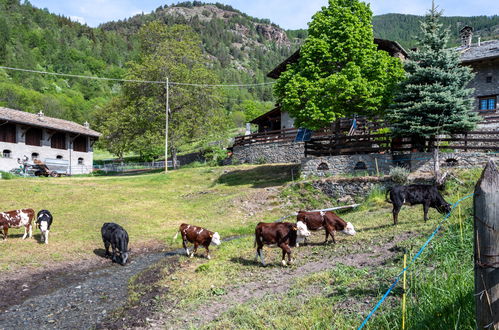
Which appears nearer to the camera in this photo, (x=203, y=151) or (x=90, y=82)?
(x=203, y=151)

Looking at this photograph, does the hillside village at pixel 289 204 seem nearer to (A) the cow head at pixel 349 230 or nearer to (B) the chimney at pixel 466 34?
(A) the cow head at pixel 349 230

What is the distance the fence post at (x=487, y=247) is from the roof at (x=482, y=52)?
3215 cm

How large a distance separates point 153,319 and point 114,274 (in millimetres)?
4896

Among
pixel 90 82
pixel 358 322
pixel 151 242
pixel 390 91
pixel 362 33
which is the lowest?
pixel 151 242

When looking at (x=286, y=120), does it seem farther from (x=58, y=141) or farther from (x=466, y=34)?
(x=58, y=141)

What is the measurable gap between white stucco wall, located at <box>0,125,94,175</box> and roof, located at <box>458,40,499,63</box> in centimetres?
4481

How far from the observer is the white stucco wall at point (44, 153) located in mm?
38959

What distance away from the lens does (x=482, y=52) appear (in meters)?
31.0

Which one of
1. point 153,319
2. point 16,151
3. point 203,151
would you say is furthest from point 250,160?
point 153,319

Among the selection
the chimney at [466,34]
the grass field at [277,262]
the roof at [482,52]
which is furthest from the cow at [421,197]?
the chimney at [466,34]

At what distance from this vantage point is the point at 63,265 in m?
13.1

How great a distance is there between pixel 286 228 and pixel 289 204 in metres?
11.0

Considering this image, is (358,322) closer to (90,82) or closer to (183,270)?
(183,270)

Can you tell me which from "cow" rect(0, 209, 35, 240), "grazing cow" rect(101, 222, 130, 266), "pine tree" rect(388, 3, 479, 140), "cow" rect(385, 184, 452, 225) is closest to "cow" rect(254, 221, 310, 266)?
"cow" rect(385, 184, 452, 225)
